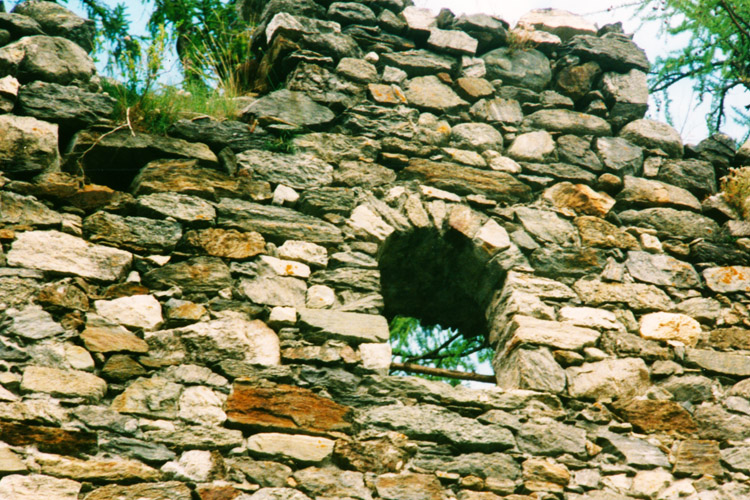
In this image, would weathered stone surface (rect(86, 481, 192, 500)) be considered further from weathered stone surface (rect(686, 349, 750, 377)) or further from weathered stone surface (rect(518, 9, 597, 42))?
weathered stone surface (rect(518, 9, 597, 42))

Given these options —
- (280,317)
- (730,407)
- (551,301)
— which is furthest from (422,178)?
(730,407)

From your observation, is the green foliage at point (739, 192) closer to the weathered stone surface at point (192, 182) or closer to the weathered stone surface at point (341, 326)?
the weathered stone surface at point (341, 326)

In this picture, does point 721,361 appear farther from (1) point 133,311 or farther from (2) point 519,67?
(1) point 133,311

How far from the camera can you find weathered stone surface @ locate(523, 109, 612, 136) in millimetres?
3959

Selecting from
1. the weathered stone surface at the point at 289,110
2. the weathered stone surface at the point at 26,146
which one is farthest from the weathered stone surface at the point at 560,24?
the weathered stone surface at the point at 26,146

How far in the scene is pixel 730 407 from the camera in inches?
119

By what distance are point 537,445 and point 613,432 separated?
0.37 meters

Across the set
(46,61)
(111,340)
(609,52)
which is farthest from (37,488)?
(609,52)

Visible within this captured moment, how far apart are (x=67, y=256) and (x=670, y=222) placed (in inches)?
114

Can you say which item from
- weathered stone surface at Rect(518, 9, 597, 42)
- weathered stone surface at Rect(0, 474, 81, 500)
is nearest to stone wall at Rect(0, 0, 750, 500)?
weathered stone surface at Rect(0, 474, 81, 500)

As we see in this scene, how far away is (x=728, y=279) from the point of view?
3506mm

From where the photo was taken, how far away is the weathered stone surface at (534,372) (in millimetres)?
2926

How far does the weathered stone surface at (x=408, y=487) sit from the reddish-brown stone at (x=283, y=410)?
25cm

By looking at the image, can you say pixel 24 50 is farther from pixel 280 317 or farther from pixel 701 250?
pixel 701 250
